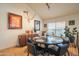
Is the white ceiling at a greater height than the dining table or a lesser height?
greater

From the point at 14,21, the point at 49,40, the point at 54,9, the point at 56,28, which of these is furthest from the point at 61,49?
the point at 14,21

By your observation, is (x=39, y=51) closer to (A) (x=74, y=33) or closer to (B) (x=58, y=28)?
(B) (x=58, y=28)

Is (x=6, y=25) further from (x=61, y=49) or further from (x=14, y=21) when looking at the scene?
(x=61, y=49)

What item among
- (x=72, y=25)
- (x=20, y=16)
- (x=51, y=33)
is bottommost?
(x=51, y=33)

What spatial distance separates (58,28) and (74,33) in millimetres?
382

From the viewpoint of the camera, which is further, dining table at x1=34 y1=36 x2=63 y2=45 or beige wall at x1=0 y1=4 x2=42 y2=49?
dining table at x1=34 y1=36 x2=63 y2=45

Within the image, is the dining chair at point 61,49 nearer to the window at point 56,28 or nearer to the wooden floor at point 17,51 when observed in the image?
the wooden floor at point 17,51

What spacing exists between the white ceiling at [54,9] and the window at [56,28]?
0.20 metres

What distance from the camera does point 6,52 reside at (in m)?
2.01

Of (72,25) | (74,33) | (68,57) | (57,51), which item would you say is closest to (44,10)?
(72,25)

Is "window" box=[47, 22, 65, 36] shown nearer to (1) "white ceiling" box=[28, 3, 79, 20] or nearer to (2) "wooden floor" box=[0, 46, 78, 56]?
(1) "white ceiling" box=[28, 3, 79, 20]

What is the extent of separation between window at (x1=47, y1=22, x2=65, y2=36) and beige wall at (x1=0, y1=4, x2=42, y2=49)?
529 millimetres

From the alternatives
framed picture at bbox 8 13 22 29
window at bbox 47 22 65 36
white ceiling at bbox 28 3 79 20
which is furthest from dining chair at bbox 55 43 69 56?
framed picture at bbox 8 13 22 29

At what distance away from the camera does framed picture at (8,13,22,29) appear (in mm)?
2049
